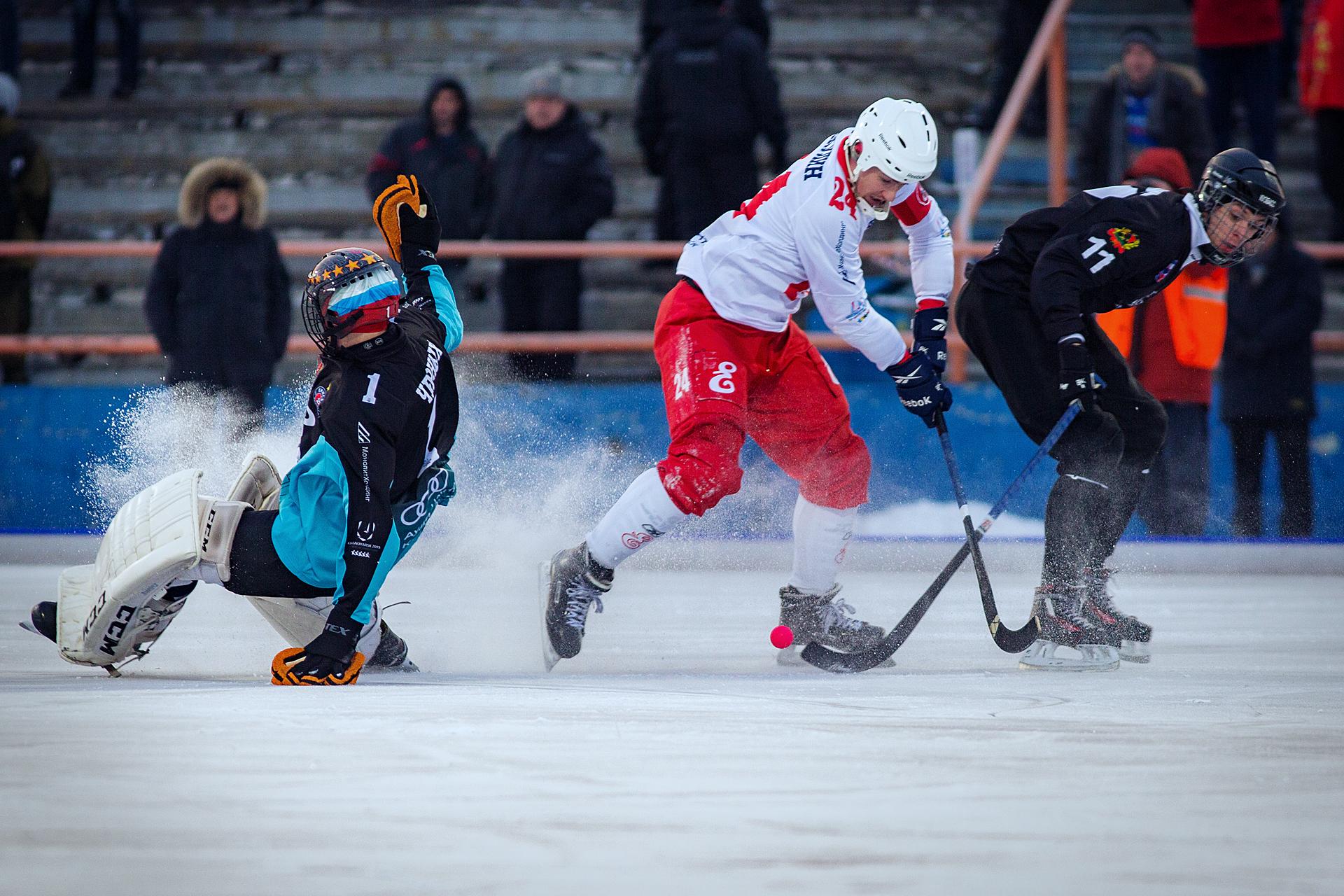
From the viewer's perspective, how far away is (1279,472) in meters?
7.74

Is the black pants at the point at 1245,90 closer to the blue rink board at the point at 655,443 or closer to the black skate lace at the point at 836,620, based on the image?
the blue rink board at the point at 655,443

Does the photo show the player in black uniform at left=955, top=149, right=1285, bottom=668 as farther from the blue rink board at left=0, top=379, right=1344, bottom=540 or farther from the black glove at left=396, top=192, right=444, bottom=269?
the blue rink board at left=0, top=379, right=1344, bottom=540

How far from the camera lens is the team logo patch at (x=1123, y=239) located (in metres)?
4.88

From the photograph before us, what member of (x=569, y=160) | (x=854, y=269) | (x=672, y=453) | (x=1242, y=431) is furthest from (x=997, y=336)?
(x=569, y=160)

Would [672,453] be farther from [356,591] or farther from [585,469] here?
[585,469]

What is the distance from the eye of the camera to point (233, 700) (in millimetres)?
3736

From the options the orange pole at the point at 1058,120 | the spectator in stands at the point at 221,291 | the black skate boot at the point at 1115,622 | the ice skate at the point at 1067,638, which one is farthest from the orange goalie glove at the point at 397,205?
the orange pole at the point at 1058,120

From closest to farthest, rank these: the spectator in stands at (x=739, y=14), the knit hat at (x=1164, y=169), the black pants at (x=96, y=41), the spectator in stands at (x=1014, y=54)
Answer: the knit hat at (x=1164, y=169)
the spectator in stands at (x=739, y=14)
the spectator in stands at (x=1014, y=54)
the black pants at (x=96, y=41)

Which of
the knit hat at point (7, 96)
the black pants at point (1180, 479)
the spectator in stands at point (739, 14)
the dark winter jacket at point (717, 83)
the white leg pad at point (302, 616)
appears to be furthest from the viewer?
the spectator in stands at point (739, 14)

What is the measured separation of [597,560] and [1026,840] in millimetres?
2250

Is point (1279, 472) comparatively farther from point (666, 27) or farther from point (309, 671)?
point (309, 671)

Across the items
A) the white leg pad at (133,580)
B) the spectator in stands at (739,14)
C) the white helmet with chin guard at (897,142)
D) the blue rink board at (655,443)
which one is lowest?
the blue rink board at (655,443)

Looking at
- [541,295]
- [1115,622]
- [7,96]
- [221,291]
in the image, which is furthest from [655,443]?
Result: [7,96]

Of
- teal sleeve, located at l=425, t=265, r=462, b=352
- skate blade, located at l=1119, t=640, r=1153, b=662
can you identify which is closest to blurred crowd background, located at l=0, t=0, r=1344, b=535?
skate blade, located at l=1119, t=640, r=1153, b=662
